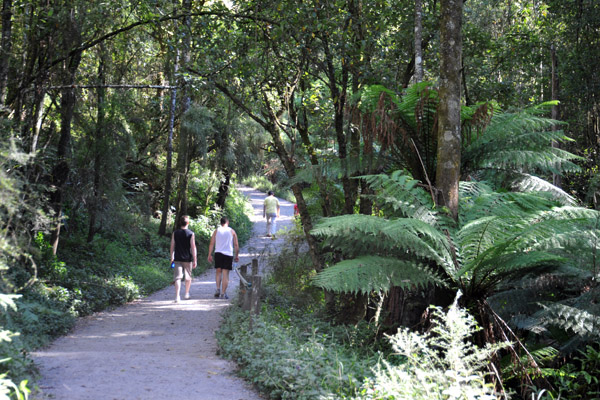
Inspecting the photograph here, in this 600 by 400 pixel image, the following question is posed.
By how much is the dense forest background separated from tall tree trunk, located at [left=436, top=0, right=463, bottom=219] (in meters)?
0.02

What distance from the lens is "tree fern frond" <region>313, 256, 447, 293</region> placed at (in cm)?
570

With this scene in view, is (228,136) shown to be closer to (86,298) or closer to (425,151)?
(86,298)

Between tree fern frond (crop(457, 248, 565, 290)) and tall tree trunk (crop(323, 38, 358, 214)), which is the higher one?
tall tree trunk (crop(323, 38, 358, 214))

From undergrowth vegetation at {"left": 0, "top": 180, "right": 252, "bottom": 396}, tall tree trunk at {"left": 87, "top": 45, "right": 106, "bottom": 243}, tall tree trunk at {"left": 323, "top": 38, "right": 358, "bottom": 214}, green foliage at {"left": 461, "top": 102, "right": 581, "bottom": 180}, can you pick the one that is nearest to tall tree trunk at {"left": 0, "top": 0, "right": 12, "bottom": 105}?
undergrowth vegetation at {"left": 0, "top": 180, "right": 252, "bottom": 396}

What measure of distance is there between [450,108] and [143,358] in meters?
4.91

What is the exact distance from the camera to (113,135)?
13844mm

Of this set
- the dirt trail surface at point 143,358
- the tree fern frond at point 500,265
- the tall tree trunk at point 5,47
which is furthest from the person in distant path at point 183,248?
the tree fern frond at point 500,265

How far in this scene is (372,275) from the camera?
5.87 m

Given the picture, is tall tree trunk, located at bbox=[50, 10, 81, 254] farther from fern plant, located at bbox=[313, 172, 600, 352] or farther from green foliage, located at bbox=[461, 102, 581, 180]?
green foliage, located at bbox=[461, 102, 581, 180]

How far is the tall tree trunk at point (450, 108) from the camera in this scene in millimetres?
7012

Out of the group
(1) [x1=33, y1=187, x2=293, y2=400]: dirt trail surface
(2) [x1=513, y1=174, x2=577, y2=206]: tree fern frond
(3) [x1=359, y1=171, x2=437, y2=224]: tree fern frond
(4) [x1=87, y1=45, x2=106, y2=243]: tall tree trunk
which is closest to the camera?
(1) [x1=33, y1=187, x2=293, y2=400]: dirt trail surface

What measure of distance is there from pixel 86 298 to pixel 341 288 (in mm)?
6839

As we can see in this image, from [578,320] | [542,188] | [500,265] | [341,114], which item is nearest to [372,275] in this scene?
[500,265]

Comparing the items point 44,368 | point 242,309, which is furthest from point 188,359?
point 242,309
